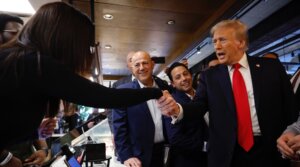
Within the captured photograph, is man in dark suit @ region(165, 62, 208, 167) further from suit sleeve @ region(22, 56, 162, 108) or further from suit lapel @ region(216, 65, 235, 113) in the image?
suit sleeve @ region(22, 56, 162, 108)

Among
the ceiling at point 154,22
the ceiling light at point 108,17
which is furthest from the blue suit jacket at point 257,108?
the ceiling light at point 108,17

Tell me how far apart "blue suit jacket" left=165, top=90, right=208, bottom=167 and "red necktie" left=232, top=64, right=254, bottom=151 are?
494 millimetres

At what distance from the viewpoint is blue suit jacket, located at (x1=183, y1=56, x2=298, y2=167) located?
5.03 feet

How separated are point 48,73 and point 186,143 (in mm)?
1396

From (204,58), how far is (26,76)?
27.2 ft

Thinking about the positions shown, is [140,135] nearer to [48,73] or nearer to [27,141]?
[27,141]

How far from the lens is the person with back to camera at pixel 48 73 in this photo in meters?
0.90

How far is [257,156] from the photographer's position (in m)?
1.51

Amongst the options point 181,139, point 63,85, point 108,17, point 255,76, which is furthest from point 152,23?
point 63,85

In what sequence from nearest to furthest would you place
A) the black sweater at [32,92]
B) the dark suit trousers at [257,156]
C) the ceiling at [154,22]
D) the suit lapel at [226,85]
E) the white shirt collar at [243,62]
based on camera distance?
the black sweater at [32,92]
the dark suit trousers at [257,156]
the suit lapel at [226,85]
the white shirt collar at [243,62]
the ceiling at [154,22]

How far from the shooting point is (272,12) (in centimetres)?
491

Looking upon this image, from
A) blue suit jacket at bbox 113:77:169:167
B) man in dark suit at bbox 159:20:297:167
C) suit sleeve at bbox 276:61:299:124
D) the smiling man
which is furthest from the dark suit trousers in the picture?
the smiling man

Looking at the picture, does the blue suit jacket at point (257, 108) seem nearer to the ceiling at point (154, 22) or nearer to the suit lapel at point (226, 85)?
the suit lapel at point (226, 85)

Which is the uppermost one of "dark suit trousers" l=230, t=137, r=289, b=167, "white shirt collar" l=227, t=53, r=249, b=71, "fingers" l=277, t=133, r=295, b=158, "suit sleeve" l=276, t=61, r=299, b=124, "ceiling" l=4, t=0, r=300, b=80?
"ceiling" l=4, t=0, r=300, b=80
